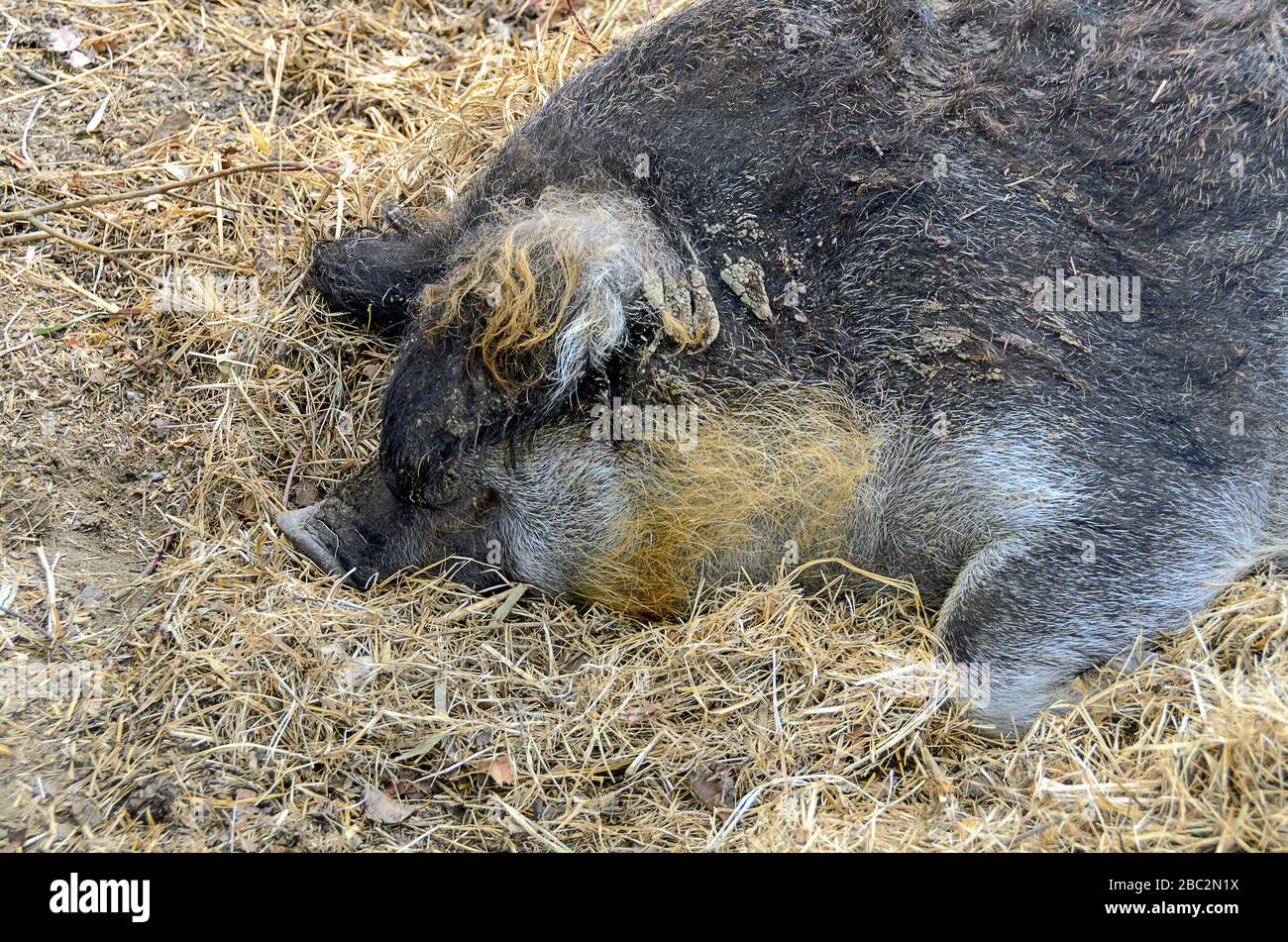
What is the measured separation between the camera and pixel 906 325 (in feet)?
11.8

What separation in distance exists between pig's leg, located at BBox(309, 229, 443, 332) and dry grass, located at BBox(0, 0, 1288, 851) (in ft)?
0.51

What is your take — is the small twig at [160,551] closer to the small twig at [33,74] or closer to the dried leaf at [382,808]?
the dried leaf at [382,808]

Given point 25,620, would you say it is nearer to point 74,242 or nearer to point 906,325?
point 74,242

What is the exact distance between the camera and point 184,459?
166 inches

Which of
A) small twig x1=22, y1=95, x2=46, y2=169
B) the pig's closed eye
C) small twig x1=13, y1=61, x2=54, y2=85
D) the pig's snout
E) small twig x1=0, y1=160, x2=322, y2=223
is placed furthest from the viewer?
small twig x1=13, y1=61, x2=54, y2=85

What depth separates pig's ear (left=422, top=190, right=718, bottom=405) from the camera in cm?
350

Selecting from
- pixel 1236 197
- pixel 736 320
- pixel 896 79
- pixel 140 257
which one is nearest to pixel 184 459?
pixel 140 257

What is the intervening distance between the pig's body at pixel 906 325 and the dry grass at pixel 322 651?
27 cm

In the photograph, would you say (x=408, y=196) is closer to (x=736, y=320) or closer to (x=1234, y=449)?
(x=736, y=320)

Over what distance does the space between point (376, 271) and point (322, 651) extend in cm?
151

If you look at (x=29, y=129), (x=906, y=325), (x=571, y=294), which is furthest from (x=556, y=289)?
(x=29, y=129)

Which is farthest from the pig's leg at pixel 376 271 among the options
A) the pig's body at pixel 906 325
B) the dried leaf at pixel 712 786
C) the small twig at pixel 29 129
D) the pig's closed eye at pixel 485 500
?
the dried leaf at pixel 712 786

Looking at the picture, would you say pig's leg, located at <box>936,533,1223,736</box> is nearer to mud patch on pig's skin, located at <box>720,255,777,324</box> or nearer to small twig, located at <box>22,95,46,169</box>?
mud patch on pig's skin, located at <box>720,255,777,324</box>

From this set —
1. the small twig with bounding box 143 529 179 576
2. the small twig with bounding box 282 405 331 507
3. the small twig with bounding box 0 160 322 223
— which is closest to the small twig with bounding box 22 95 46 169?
the small twig with bounding box 0 160 322 223
